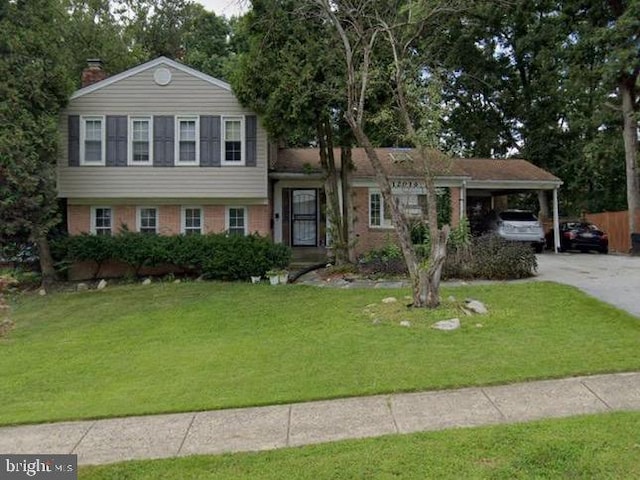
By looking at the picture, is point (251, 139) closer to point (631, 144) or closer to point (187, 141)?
point (187, 141)

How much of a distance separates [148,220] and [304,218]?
17.9 feet

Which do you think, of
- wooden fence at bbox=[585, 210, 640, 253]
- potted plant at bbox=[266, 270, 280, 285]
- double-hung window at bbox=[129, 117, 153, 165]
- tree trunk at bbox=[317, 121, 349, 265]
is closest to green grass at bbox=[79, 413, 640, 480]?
potted plant at bbox=[266, 270, 280, 285]

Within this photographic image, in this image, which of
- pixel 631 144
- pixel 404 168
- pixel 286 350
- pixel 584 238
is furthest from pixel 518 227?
pixel 286 350

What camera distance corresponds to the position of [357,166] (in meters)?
19.6

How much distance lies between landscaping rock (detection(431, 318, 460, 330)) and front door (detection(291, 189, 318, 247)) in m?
11.6

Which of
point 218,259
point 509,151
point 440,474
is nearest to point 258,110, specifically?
point 218,259

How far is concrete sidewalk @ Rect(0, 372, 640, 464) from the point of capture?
464 cm

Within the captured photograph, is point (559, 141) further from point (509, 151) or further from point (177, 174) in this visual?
point (177, 174)

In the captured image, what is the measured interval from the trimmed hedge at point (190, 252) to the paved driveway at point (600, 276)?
7.22m

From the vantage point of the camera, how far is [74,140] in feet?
54.7

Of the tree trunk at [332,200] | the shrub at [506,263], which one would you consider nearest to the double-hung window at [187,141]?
the tree trunk at [332,200]

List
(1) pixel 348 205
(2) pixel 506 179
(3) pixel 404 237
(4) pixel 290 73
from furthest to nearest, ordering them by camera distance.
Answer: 1. (2) pixel 506 179
2. (1) pixel 348 205
3. (4) pixel 290 73
4. (3) pixel 404 237

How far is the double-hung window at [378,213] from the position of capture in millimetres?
18953

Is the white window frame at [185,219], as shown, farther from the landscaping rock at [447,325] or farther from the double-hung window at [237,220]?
the landscaping rock at [447,325]
